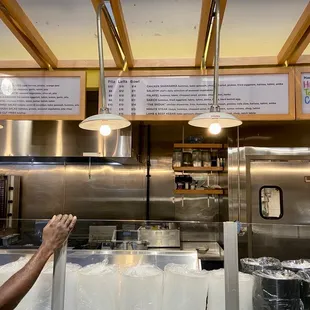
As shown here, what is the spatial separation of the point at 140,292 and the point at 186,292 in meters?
0.19

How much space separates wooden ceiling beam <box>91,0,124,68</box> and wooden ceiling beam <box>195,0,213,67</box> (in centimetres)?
50

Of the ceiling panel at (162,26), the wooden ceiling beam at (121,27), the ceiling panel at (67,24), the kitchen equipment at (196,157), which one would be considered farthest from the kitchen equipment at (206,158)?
the wooden ceiling beam at (121,27)

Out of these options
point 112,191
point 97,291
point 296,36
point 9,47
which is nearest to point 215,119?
point 296,36

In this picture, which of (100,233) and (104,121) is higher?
(104,121)

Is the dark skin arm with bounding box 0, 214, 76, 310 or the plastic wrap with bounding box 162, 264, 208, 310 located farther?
the plastic wrap with bounding box 162, 264, 208, 310

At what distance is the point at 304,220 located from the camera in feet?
11.3

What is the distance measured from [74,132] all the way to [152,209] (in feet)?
5.53

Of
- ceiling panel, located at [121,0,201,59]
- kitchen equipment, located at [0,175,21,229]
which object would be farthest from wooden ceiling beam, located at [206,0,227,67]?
kitchen equipment, located at [0,175,21,229]

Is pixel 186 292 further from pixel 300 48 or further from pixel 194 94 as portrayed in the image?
pixel 300 48

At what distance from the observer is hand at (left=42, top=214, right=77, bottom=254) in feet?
3.88

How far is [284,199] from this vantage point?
11.3 ft

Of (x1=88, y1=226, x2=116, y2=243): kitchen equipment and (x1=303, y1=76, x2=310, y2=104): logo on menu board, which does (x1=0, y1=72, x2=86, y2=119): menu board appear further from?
(x1=88, y1=226, x2=116, y2=243): kitchen equipment

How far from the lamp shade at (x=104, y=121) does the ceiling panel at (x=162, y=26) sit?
0.90 meters

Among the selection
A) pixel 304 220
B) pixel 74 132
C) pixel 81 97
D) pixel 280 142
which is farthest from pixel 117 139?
pixel 304 220
